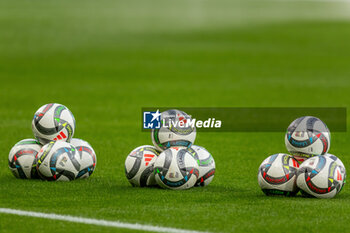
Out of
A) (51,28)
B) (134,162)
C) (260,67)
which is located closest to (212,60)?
(260,67)

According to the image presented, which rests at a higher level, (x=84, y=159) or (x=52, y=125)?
(x=52, y=125)

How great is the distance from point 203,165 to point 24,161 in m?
2.88

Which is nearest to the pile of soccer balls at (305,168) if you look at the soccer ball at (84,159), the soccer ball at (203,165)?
the soccer ball at (203,165)

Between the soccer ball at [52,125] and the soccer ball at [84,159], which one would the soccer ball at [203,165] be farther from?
the soccer ball at [52,125]

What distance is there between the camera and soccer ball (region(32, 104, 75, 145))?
10711mm

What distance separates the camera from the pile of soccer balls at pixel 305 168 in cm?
910

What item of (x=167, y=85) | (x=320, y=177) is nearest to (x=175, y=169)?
(x=320, y=177)

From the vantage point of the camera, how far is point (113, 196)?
365 inches

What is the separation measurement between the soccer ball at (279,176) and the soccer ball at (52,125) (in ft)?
10.9

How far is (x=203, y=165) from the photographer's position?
32.8 ft

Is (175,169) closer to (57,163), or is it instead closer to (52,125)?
(57,163)

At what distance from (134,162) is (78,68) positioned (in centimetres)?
2777

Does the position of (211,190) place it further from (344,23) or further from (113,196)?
(344,23)

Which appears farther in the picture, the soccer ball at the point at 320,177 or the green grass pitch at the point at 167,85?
the soccer ball at the point at 320,177
